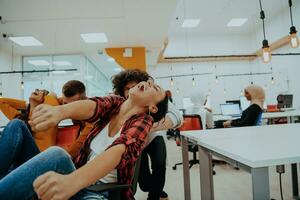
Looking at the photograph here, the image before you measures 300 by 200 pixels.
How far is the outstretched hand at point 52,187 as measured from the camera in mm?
621

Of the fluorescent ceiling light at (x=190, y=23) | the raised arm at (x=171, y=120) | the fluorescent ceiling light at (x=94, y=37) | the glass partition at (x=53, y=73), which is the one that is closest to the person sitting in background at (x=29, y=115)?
the raised arm at (x=171, y=120)

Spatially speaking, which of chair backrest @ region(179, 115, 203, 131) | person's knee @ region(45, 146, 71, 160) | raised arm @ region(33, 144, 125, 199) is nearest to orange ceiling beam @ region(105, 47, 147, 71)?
chair backrest @ region(179, 115, 203, 131)

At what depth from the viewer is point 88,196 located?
974mm

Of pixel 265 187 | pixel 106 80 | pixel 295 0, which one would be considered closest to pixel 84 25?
pixel 265 187

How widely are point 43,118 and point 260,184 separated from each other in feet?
2.71

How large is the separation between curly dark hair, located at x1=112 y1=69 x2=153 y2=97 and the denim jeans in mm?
791

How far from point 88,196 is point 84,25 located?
4792mm

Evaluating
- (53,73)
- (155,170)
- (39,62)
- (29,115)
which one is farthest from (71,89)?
(39,62)

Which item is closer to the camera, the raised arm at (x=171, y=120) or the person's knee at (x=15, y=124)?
the person's knee at (x=15, y=124)

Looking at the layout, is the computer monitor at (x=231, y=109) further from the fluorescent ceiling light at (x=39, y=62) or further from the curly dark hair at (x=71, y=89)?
the fluorescent ceiling light at (x=39, y=62)

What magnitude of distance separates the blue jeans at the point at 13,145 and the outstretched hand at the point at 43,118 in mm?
352

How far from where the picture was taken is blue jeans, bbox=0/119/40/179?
1075 mm

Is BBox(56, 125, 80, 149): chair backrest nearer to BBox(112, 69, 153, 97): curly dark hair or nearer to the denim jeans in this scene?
BBox(112, 69, 153, 97): curly dark hair

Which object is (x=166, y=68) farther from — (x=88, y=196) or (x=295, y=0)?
(x=88, y=196)
